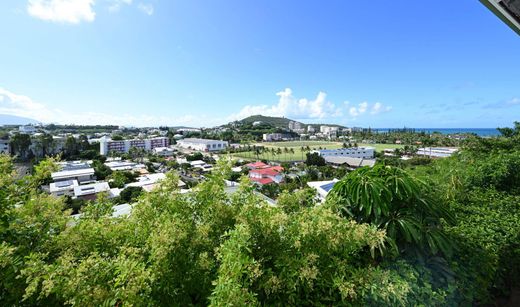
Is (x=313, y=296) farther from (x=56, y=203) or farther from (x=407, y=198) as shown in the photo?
(x=56, y=203)

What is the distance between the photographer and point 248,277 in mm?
1166

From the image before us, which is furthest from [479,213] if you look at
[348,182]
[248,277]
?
[248,277]

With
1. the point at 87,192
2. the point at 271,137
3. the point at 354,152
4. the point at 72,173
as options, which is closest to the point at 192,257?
the point at 87,192

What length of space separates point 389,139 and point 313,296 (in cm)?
6676

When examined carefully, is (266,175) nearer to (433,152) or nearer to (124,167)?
(124,167)

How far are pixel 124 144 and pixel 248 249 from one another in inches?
2127

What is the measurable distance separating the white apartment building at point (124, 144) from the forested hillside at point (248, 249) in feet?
160

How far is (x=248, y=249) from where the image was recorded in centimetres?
123

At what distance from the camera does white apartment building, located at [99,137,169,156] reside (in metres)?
44.3

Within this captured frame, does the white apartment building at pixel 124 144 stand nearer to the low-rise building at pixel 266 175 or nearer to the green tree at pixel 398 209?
the low-rise building at pixel 266 175

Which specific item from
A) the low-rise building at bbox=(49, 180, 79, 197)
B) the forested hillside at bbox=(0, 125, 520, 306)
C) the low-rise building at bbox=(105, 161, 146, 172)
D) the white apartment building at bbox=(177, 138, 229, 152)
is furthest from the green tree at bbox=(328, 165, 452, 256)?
the white apartment building at bbox=(177, 138, 229, 152)

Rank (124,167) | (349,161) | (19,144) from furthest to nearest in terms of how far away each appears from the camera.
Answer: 1. (349,161)
2. (19,144)
3. (124,167)

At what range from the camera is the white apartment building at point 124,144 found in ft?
145

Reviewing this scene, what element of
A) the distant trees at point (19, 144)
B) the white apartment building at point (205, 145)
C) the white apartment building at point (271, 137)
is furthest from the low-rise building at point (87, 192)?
the white apartment building at point (271, 137)
